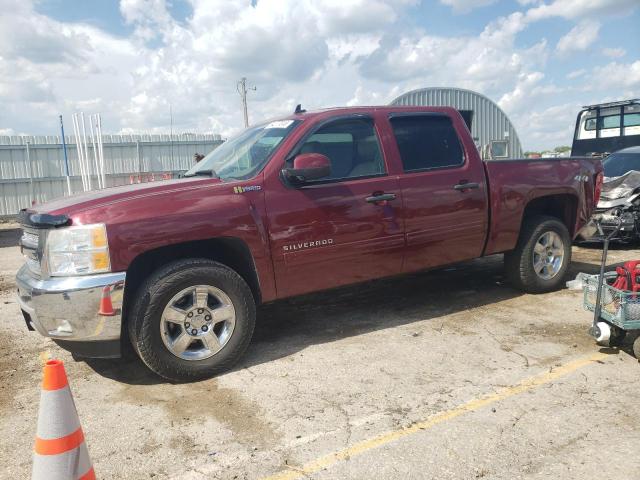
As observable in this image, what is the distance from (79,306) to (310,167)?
1.86 m

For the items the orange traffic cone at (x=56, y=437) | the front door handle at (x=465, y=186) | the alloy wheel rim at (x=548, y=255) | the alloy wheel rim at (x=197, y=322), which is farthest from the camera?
the alloy wheel rim at (x=548, y=255)

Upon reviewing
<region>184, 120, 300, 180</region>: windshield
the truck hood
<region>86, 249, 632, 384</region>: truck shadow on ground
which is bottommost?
<region>86, 249, 632, 384</region>: truck shadow on ground

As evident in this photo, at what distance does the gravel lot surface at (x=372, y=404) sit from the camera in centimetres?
273

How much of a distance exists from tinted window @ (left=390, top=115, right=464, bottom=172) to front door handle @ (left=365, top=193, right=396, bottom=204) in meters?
0.37

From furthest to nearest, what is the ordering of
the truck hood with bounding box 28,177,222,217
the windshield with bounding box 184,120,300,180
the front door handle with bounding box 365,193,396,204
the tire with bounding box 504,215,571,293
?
the tire with bounding box 504,215,571,293
the front door handle with bounding box 365,193,396,204
the windshield with bounding box 184,120,300,180
the truck hood with bounding box 28,177,222,217

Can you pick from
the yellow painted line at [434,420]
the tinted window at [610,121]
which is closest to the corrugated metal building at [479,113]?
the tinted window at [610,121]

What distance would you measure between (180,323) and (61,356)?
1493mm

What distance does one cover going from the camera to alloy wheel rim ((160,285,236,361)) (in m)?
3.69

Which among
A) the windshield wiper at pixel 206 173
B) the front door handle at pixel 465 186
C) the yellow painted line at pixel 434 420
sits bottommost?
the yellow painted line at pixel 434 420

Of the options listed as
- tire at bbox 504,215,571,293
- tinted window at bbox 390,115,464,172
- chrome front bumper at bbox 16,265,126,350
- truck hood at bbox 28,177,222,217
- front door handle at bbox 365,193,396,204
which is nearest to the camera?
chrome front bumper at bbox 16,265,126,350

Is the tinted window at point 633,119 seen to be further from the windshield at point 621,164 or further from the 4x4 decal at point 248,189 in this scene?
the 4x4 decal at point 248,189

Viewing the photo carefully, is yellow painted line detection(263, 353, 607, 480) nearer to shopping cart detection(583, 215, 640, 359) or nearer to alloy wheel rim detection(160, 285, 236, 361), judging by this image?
shopping cart detection(583, 215, 640, 359)

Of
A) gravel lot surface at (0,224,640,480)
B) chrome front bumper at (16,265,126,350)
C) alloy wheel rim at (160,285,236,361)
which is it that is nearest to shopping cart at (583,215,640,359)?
gravel lot surface at (0,224,640,480)

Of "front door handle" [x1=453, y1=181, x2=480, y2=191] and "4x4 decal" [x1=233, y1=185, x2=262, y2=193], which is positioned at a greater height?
"4x4 decal" [x1=233, y1=185, x2=262, y2=193]
